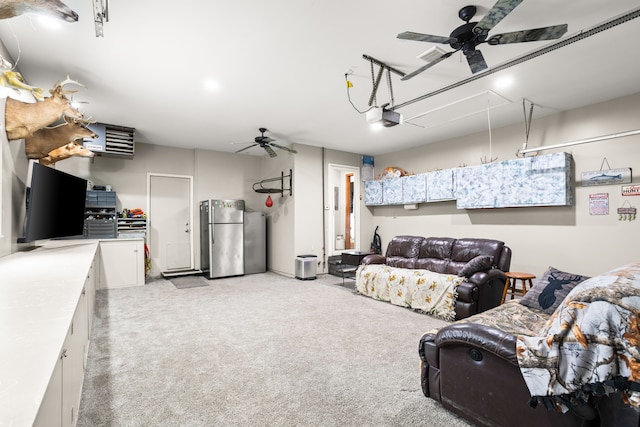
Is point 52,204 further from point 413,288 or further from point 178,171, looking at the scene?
point 413,288

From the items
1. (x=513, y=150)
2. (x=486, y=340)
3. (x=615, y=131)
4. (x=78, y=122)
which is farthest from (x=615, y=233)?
(x=78, y=122)

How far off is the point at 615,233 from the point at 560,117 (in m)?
1.79

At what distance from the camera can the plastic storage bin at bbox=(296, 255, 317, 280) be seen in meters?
6.12

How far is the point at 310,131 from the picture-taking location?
5.49m

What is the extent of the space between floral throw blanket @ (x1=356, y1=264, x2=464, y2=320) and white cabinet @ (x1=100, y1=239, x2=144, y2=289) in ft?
13.0

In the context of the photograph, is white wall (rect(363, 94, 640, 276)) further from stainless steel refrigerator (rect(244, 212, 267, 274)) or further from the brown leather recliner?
stainless steel refrigerator (rect(244, 212, 267, 274))

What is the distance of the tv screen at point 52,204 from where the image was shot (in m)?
2.73

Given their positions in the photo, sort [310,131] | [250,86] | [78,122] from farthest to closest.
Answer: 1. [310,131]
2. [250,86]
3. [78,122]

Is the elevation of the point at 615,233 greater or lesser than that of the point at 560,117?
lesser

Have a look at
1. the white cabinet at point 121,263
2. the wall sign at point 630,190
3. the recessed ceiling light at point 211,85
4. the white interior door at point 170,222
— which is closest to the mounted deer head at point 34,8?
the recessed ceiling light at point 211,85

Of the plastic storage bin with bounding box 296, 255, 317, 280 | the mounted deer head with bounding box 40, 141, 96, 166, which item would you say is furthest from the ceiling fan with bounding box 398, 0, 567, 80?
the plastic storage bin with bounding box 296, 255, 317, 280

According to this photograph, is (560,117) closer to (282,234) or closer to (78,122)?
(282,234)

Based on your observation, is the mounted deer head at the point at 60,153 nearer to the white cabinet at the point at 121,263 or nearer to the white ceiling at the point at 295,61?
the white ceiling at the point at 295,61

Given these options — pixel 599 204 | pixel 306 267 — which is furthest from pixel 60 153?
pixel 599 204
